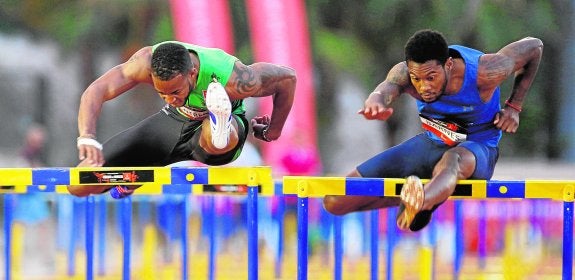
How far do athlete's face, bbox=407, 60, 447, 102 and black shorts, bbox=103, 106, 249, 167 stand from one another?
4.06 feet

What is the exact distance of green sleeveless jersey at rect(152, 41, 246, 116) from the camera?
590 centimetres

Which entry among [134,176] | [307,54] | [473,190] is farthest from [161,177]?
[307,54]

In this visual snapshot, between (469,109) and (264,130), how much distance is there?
4.66 ft

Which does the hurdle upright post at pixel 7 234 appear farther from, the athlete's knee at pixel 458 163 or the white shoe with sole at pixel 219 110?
the athlete's knee at pixel 458 163

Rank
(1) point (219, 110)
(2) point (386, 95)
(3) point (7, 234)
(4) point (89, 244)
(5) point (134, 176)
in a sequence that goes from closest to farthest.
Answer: (1) point (219, 110), (2) point (386, 95), (5) point (134, 176), (4) point (89, 244), (3) point (7, 234)

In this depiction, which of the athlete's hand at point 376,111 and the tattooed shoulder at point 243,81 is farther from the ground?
the tattooed shoulder at point 243,81

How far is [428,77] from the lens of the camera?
18.2 feet

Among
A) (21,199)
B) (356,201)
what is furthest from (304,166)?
(356,201)

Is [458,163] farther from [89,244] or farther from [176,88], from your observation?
[89,244]

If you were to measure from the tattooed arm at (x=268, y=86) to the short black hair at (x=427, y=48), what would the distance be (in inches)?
37.9

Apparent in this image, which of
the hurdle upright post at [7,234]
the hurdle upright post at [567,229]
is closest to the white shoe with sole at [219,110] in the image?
the hurdle upright post at [567,229]

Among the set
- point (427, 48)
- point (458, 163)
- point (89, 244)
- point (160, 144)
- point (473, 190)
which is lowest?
point (89, 244)

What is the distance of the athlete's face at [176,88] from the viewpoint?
18.7 feet

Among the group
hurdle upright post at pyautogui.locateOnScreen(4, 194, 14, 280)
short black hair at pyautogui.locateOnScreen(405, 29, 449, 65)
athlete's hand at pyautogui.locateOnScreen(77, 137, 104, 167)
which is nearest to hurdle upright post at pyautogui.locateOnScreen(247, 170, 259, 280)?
athlete's hand at pyautogui.locateOnScreen(77, 137, 104, 167)
